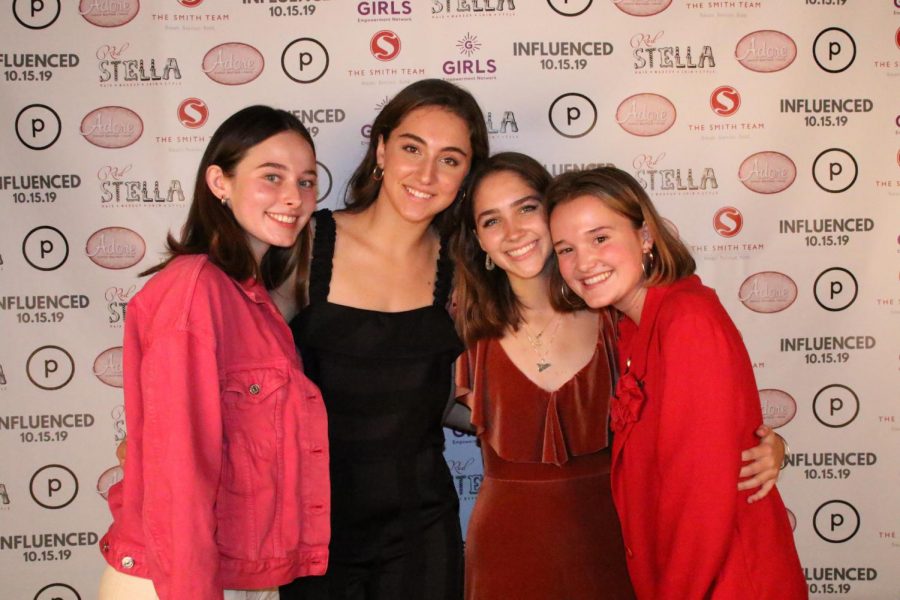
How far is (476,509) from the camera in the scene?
212 cm

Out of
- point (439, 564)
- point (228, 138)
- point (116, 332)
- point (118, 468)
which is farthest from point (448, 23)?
point (118, 468)

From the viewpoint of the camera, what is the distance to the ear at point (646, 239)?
69.0 inches

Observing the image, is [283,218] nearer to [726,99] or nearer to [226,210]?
[226,210]

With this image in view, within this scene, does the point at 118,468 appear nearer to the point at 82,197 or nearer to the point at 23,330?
the point at 23,330

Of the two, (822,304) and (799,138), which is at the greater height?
(799,138)

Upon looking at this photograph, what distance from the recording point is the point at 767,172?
2.90 meters

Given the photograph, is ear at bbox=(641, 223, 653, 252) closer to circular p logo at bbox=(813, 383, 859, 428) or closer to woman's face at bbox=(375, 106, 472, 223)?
woman's face at bbox=(375, 106, 472, 223)

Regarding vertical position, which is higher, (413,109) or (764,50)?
(764,50)

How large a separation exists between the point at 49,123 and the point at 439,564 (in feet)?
7.38

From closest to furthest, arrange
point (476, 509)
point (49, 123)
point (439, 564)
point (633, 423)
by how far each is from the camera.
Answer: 1. point (633, 423)
2. point (439, 564)
3. point (476, 509)
4. point (49, 123)

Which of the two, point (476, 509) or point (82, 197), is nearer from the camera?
point (476, 509)

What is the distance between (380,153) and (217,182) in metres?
0.68

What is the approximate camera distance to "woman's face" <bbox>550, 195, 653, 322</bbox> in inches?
68.5

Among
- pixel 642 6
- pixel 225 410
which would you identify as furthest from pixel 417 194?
pixel 642 6
